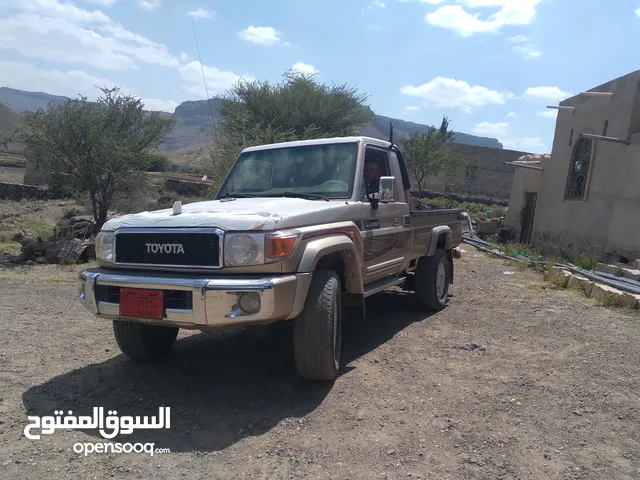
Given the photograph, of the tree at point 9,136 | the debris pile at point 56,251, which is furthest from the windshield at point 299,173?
the tree at point 9,136

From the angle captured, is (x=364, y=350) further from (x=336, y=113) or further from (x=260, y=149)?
(x=336, y=113)

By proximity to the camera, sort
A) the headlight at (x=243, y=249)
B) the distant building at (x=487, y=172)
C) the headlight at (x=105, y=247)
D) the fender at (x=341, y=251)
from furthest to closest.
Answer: the distant building at (x=487, y=172) < the headlight at (x=105, y=247) < the fender at (x=341, y=251) < the headlight at (x=243, y=249)

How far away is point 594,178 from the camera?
1191 centimetres

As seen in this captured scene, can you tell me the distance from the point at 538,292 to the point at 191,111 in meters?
173

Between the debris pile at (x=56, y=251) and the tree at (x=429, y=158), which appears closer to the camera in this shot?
the debris pile at (x=56, y=251)

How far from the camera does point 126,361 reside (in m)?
4.59

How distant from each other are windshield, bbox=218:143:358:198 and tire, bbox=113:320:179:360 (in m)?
1.52

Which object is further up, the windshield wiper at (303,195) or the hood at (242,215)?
the windshield wiper at (303,195)

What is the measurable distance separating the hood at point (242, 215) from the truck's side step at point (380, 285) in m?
0.89

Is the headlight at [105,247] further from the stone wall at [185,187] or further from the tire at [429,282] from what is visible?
the stone wall at [185,187]

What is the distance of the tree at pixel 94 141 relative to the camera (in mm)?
13133

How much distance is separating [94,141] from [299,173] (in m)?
10.2

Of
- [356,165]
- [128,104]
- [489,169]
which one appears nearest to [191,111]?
[489,169]

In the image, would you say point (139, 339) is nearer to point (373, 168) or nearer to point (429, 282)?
point (373, 168)
